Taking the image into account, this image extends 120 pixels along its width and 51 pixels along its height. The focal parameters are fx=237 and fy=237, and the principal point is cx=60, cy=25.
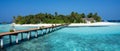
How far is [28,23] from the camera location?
4419 inches

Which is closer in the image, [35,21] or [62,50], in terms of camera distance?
[62,50]

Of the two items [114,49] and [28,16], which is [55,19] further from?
[114,49]

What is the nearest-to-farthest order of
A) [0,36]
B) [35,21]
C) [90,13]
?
[0,36] → [35,21] → [90,13]

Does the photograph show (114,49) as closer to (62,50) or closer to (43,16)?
(62,50)

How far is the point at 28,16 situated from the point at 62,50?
96046mm

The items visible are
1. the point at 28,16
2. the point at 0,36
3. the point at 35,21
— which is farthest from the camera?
the point at 28,16

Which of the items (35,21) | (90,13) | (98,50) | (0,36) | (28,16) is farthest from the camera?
(90,13)

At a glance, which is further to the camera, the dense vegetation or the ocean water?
the dense vegetation

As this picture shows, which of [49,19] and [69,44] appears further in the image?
[49,19]

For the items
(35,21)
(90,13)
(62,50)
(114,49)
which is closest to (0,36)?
(62,50)

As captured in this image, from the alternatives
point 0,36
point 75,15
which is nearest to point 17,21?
point 75,15

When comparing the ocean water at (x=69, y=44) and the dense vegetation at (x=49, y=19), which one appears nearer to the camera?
the ocean water at (x=69, y=44)

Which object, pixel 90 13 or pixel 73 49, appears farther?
pixel 90 13

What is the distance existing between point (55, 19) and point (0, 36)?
86.5 metres
